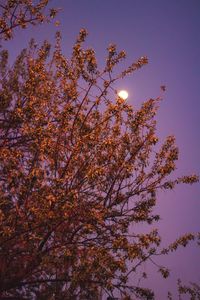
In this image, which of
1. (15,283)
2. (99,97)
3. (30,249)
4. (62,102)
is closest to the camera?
(30,249)

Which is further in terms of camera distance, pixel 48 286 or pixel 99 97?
pixel 48 286

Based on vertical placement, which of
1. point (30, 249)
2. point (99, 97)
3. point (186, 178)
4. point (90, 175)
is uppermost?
point (99, 97)

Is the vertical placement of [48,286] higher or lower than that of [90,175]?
lower

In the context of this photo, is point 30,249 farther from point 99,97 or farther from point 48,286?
point 99,97

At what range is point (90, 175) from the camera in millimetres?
10008

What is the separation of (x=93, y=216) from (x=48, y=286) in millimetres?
4202

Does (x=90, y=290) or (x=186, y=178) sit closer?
(x=90, y=290)

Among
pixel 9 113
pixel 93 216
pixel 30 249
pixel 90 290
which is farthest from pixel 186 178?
pixel 9 113

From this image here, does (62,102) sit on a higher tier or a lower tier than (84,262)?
higher

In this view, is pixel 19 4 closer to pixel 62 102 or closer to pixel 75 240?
pixel 62 102

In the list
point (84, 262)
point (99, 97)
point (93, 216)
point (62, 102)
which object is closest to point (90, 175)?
point (93, 216)

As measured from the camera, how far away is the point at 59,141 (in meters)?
11.2

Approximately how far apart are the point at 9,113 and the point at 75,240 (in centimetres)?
593

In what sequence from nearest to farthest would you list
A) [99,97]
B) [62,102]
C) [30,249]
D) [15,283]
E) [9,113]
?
[30,249] → [15,283] → [99,97] → [62,102] → [9,113]
